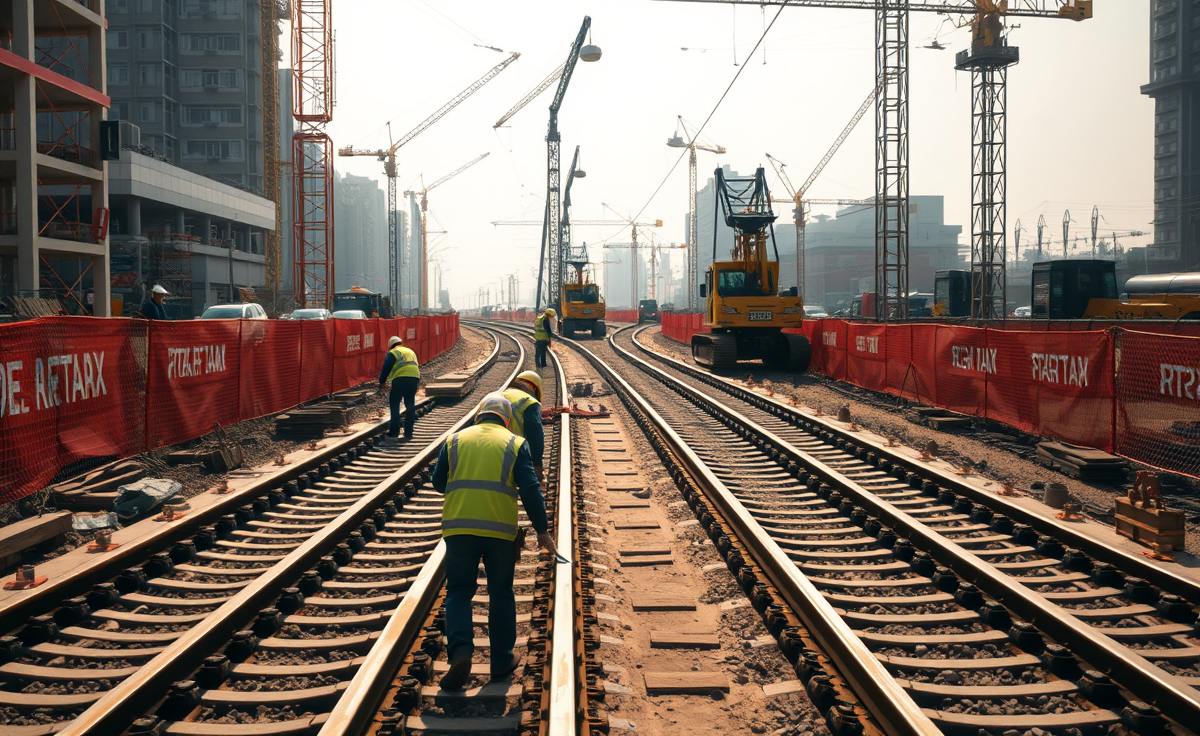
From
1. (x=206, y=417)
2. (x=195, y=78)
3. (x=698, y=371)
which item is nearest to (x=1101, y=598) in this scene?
(x=206, y=417)

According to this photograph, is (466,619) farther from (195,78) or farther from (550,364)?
(195,78)

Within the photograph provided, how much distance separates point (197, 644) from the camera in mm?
4570

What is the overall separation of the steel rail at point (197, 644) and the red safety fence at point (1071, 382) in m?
8.64

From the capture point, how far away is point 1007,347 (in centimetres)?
1223

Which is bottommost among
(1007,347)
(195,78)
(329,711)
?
(329,711)

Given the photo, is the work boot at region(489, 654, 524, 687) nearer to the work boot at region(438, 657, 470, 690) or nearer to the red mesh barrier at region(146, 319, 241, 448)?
the work boot at region(438, 657, 470, 690)

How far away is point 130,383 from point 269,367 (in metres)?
4.16

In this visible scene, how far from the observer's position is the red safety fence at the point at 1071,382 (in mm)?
8891

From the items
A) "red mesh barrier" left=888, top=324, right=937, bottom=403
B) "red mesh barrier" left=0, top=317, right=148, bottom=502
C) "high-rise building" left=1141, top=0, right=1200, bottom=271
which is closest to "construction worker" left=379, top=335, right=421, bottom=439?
"red mesh barrier" left=0, top=317, right=148, bottom=502

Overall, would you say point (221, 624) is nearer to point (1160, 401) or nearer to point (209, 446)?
point (209, 446)

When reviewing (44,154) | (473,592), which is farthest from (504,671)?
(44,154)

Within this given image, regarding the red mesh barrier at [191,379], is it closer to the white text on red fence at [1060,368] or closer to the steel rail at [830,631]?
the steel rail at [830,631]

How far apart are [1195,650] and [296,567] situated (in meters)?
5.91

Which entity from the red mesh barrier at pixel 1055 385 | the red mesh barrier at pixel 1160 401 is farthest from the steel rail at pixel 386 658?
the red mesh barrier at pixel 1055 385
